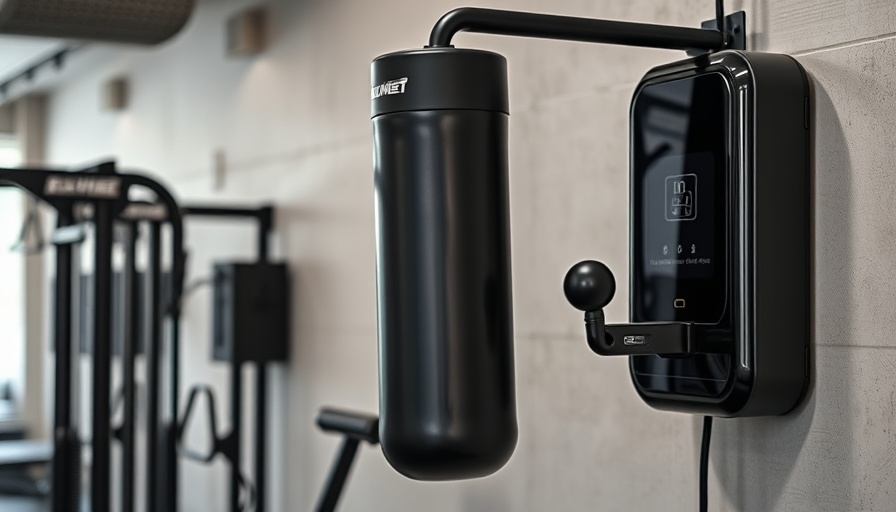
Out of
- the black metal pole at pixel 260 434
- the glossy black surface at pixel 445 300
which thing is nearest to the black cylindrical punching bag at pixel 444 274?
the glossy black surface at pixel 445 300

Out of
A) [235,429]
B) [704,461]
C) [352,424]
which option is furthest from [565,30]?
[235,429]

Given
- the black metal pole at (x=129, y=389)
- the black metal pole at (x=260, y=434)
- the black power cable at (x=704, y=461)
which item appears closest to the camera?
the black power cable at (x=704, y=461)

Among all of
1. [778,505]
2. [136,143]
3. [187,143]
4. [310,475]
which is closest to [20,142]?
[136,143]

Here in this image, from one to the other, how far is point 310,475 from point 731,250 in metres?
2.11

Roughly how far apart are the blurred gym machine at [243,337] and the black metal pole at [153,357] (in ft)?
0.33

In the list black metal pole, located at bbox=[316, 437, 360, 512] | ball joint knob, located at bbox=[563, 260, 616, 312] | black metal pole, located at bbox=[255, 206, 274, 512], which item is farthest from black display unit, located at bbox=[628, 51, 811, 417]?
black metal pole, located at bbox=[255, 206, 274, 512]

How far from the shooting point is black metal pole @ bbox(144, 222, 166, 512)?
325 centimetres

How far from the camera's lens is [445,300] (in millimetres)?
983

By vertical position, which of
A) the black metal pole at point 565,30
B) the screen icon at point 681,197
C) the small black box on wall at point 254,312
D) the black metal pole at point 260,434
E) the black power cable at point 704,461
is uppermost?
the black metal pole at point 565,30

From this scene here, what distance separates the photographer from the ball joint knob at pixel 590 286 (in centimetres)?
121

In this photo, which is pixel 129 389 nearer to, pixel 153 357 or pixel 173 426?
pixel 173 426

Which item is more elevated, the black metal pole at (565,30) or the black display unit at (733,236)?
the black metal pole at (565,30)

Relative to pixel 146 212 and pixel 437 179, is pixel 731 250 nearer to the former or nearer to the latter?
pixel 437 179

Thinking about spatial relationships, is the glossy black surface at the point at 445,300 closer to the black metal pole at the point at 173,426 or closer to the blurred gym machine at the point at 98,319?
the blurred gym machine at the point at 98,319
